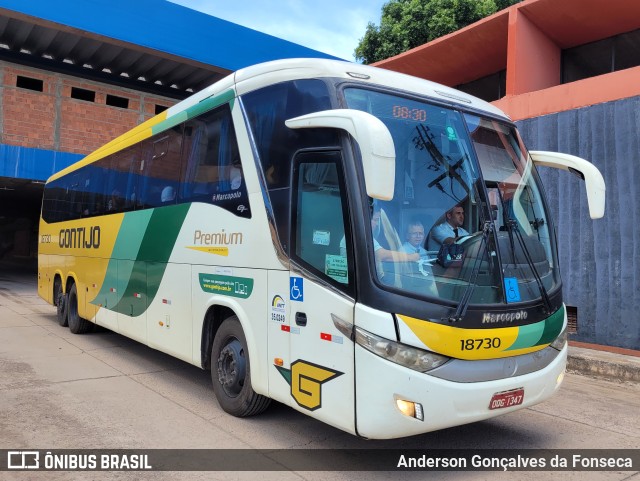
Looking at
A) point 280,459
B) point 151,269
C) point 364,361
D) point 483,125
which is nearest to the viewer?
point 364,361

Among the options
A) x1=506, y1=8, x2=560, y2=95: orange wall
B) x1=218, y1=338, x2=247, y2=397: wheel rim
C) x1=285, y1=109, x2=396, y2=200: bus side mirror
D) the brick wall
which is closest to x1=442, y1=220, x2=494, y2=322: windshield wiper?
x1=285, y1=109, x2=396, y2=200: bus side mirror

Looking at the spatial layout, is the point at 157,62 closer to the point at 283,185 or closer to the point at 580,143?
the point at 580,143

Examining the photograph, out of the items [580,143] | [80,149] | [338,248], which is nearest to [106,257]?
[338,248]

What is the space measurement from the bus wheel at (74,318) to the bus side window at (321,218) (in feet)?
23.1

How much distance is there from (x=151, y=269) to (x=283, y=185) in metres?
3.16

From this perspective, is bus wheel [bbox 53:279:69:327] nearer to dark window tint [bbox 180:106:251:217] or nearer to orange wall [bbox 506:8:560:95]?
dark window tint [bbox 180:106:251:217]

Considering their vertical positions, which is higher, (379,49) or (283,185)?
(379,49)

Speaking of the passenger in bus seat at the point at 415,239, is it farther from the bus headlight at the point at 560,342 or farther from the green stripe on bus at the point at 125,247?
the green stripe on bus at the point at 125,247

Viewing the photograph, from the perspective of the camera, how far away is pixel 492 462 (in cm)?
437

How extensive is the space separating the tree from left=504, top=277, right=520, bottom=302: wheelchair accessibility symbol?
1835cm

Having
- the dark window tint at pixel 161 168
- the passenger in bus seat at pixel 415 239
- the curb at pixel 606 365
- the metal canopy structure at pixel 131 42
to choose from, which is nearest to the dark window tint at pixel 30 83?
the metal canopy structure at pixel 131 42

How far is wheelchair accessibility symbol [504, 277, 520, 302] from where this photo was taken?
13.4 feet

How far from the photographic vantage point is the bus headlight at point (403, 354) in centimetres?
364

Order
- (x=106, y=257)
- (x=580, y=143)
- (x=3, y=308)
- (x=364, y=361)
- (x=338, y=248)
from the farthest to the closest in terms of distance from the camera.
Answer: (x=3, y=308) < (x=580, y=143) < (x=106, y=257) < (x=338, y=248) < (x=364, y=361)
